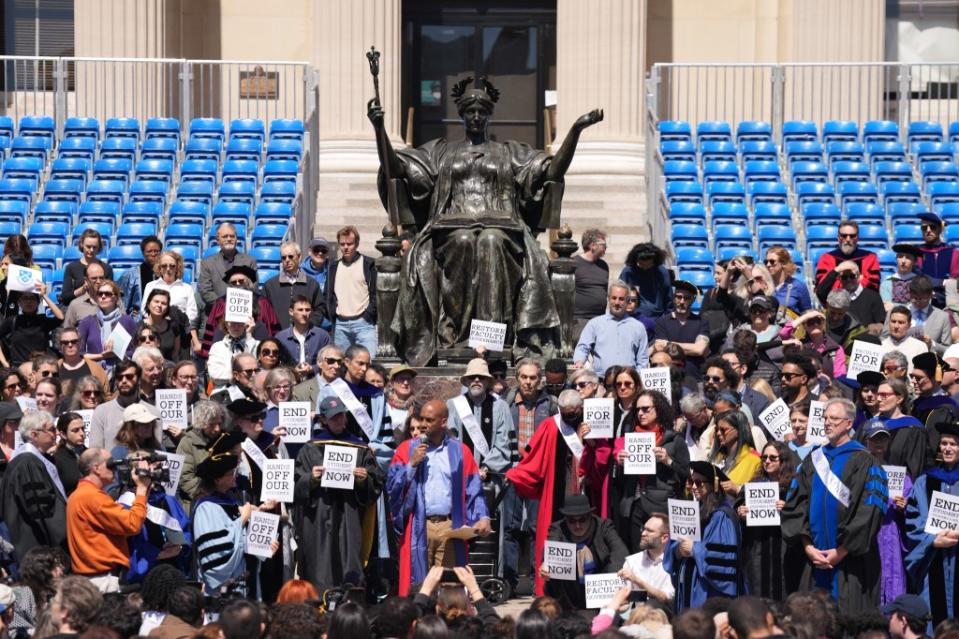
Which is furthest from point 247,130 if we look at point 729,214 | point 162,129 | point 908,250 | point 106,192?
point 908,250

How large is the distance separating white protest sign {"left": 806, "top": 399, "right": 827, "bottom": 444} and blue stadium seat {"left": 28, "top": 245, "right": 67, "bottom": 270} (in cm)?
1033

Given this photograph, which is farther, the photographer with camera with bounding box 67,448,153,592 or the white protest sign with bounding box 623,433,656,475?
the white protest sign with bounding box 623,433,656,475

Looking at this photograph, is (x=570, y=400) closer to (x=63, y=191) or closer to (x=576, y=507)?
(x=576, y=507)

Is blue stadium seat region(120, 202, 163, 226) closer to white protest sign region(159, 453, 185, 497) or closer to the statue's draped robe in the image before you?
the statue's draped robe

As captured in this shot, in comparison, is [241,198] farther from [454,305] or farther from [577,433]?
[577,433]

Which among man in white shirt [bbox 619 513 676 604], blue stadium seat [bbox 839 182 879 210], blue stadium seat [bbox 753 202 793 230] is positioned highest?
blue stadium seat [bbox 839 182 879 210]

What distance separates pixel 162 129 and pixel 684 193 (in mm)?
6269

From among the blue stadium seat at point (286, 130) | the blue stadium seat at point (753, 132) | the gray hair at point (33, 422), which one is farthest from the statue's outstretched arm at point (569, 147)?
the blue stadium seat at point (753, 132)

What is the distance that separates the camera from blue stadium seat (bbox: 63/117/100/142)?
86.6 feet

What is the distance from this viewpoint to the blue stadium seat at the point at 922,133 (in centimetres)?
2644

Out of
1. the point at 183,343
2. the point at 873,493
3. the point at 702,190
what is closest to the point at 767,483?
the point at 873,493

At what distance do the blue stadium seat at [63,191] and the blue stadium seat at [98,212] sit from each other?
1.22 feet

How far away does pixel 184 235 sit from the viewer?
23.6 m

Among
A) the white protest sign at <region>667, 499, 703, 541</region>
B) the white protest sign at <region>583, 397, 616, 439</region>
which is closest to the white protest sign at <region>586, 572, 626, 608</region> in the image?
the white protest sign at <region>667, 499, 703, 541</region>
